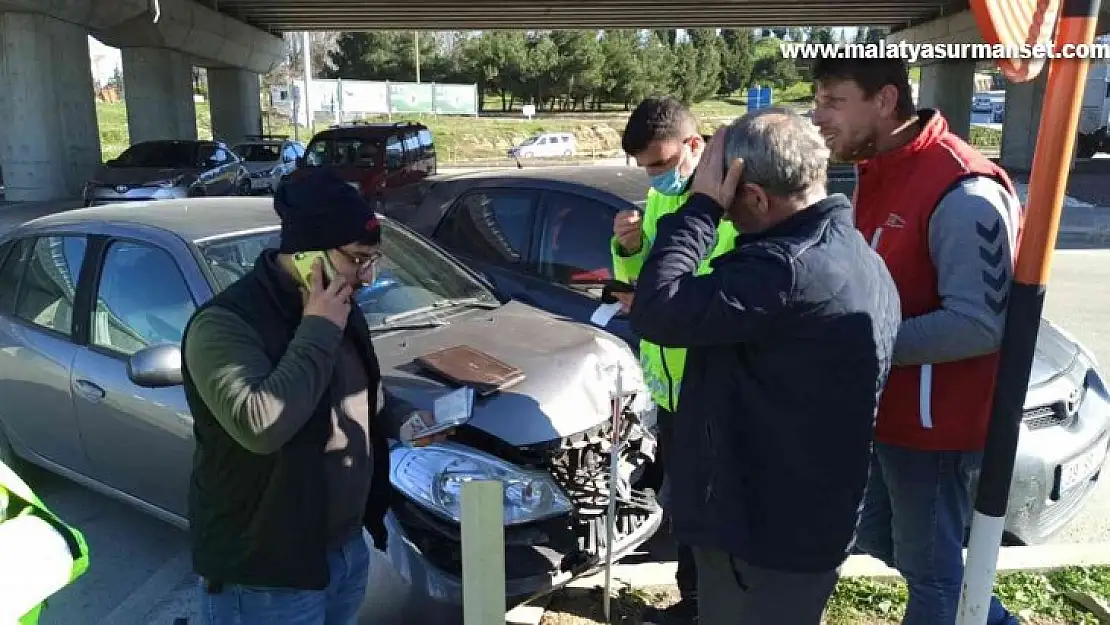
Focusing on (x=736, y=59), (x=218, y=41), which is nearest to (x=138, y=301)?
(x=218, y=41)

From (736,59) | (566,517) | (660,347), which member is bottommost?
(566,517)

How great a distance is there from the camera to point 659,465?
3.34 metres

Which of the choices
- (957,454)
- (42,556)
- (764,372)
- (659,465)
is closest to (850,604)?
(659,465)

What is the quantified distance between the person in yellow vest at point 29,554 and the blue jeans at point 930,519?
1969 millimetres

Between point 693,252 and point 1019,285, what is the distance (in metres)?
0.69

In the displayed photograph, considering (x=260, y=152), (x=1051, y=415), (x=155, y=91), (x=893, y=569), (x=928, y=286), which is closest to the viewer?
(x=928, y=286)

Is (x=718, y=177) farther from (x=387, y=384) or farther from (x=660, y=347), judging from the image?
(x=387, y=384)

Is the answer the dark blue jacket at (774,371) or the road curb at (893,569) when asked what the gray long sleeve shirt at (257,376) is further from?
the road curb at (893,569)

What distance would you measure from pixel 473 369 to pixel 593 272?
1961mm

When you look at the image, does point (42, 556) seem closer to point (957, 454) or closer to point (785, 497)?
point (785, 497)

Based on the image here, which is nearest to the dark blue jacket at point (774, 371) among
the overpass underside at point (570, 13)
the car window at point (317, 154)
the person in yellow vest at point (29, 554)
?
the person in yellow vest at point (29, 554)

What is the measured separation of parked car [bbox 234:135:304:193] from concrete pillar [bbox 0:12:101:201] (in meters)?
3.57

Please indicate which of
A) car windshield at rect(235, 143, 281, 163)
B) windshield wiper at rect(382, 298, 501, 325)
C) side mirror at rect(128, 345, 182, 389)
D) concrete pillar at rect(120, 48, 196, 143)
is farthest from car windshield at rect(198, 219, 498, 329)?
concrete pillar at rect(120, 48, 196, 143)

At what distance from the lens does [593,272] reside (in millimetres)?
4812
